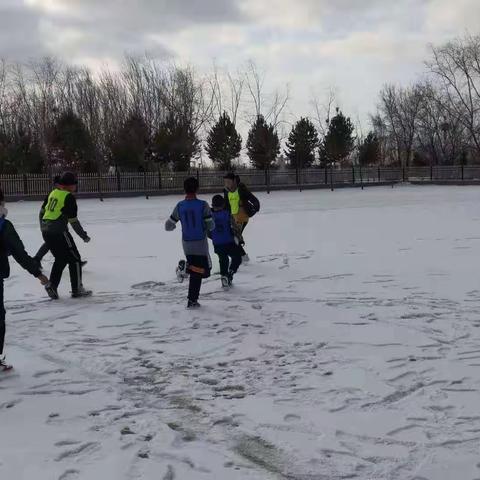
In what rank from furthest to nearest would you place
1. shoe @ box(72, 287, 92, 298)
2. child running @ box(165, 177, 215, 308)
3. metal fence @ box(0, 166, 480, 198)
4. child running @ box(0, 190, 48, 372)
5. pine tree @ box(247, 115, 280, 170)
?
pine tree @ box(247, 115, 280, 170), metal fence @ box(0, 166, 480, 198), shoe @ box(72, 287, 92, 298), child running @ box(165, 177, 215, 308), child running @ box(0, 190, 48, 372)

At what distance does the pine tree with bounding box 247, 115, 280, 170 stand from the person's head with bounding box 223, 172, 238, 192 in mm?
40648

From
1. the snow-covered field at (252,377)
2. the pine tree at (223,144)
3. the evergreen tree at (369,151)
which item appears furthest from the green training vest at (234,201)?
the evergreen tree at (369,151)

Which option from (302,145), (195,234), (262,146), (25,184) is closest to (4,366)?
(195,234)

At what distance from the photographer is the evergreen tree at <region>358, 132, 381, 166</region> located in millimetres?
59406

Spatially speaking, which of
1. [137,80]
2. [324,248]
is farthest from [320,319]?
[137,80]

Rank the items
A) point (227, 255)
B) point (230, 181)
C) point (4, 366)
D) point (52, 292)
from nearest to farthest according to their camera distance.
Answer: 1. point (4, 366)
2. point (52, 292)
3. point (227, 255)
4. point (230, 181)

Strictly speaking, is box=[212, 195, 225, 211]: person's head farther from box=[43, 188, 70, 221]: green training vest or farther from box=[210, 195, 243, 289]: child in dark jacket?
box=[43, 188, 70, 221]: green training vest

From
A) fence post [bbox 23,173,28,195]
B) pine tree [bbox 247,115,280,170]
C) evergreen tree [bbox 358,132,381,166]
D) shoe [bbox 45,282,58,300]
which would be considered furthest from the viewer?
evergreen tree [bbox 358,132,381,166]

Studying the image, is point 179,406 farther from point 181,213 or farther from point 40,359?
point 181,213

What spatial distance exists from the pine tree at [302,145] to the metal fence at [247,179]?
646 cm

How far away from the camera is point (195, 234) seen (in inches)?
286

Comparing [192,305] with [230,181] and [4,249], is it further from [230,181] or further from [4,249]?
[230,181]

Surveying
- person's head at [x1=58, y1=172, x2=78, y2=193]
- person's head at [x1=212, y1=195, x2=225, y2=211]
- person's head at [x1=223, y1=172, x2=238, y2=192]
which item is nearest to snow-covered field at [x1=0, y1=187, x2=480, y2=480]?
person's head at [x1=212, y1=195, x2=225, y2=211]

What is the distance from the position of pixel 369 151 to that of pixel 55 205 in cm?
5417
